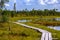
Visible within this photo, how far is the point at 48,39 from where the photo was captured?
52.2ft

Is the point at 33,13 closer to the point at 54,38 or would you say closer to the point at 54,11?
the point at 54,11

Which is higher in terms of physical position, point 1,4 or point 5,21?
point 1,4

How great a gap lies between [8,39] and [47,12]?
83824 mm

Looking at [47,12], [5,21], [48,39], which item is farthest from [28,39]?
[47,12]

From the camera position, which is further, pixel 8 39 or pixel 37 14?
pixel 37 14

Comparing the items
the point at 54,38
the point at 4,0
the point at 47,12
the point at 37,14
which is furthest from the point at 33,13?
the point at 54,38

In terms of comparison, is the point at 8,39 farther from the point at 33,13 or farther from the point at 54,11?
the point at 54,11

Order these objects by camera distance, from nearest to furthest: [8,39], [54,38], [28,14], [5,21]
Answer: [8,39] → [54,38] → [5,21] → [28,14]

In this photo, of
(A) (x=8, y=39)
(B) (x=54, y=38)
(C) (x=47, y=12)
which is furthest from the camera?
(C) (x=47, y=12)

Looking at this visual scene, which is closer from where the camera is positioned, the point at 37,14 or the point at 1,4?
the point at 1,4

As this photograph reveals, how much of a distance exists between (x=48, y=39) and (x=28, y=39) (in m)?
1.64

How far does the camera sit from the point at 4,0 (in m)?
39.5

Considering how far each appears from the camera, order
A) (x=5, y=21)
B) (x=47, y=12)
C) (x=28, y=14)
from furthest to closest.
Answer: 1. (x=47, y=12)
2. (x=28, y=14)
3. (x=5, y=21)

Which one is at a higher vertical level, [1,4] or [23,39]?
[1,4]
